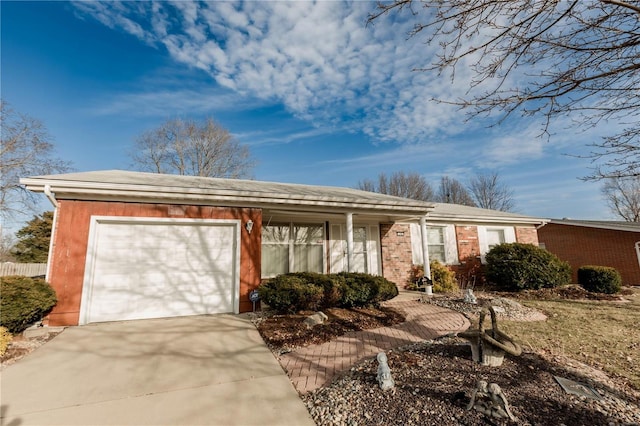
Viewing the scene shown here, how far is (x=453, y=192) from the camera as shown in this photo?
1321 inches

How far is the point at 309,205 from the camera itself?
806 cm

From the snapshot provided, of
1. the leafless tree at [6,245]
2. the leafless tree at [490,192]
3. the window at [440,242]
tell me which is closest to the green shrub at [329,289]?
the window at [440,242]

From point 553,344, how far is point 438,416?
3.57 meters

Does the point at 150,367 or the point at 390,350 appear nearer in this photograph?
the point at 150,367

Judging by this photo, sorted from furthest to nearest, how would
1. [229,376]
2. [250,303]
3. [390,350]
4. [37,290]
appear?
[250,303] < [37,290] < [390,350] < [229,376]

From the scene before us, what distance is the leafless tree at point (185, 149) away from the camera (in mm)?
21188

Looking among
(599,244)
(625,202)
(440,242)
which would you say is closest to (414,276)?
(440,242)

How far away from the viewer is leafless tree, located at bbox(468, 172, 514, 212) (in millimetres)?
31344

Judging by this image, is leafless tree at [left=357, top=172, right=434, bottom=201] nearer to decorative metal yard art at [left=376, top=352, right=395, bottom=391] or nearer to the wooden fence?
the wooden fence

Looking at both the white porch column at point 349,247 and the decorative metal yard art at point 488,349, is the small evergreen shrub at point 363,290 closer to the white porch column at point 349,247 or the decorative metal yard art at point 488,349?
the white porch column at point 349,247

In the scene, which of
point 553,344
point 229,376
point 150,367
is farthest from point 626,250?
point 150,367

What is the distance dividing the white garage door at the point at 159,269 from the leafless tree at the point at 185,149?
1603cm

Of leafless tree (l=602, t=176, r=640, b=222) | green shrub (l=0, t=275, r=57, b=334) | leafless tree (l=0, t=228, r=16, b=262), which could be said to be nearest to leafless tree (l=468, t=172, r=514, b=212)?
leafless tree (l=602, t=176, r=640, b=222)

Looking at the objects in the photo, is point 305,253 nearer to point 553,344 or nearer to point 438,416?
point 553,344
